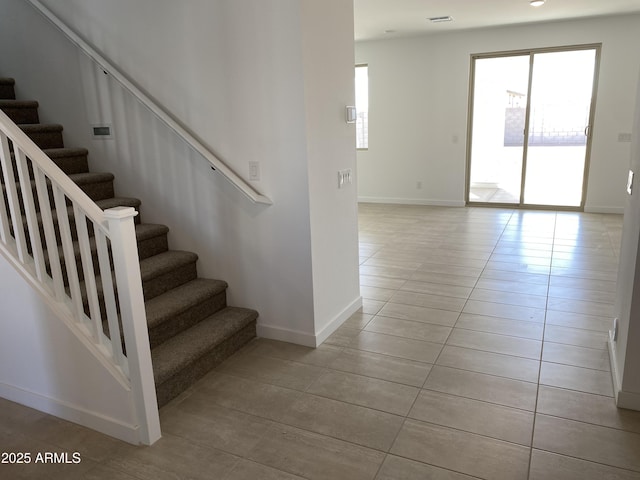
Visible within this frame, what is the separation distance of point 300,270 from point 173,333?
0.86 meters

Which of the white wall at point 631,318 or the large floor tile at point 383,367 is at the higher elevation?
the white wall at point 631,318

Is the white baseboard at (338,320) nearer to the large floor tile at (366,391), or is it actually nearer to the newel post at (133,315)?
the large floor tile at (366,391)

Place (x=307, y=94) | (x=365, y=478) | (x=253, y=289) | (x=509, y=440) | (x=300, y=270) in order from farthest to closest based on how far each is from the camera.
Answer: (x=253, y=289) < (x=300, y=270) < (x=307, y=94) < (x=509, y=440) < (x=365, y=478)

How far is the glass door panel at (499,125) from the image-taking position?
24.3 feet

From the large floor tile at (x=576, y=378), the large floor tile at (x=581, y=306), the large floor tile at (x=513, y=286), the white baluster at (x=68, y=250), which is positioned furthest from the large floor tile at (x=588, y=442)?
the white baluster at (x=68, y=250)

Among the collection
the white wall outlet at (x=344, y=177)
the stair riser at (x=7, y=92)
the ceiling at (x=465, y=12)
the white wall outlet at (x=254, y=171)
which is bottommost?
the white wall outlet at (x=344, y=177)

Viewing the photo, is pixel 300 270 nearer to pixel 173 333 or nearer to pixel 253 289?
pixel 253 289

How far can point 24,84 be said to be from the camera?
3.74 m

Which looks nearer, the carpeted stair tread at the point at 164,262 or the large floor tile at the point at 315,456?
the large floor tile at the point at 315,456

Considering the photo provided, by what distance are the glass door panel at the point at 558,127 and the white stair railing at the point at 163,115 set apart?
599 cm

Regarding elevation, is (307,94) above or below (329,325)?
above

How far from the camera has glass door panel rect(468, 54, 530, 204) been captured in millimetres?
7410

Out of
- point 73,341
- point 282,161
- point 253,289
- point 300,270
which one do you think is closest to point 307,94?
point 282,161

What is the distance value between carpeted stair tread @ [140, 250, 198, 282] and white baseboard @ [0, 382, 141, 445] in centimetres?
81
